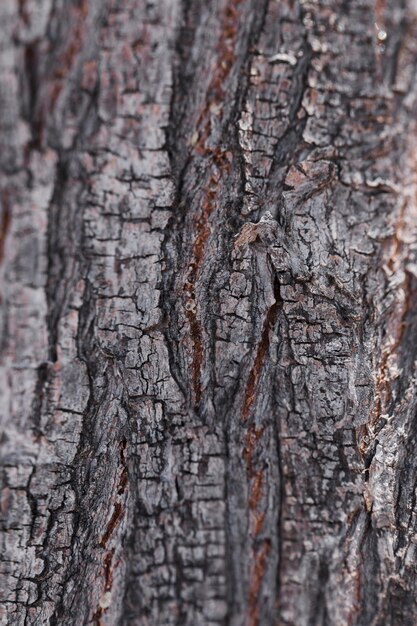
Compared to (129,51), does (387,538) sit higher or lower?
lower

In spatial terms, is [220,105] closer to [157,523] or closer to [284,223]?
[284,223]

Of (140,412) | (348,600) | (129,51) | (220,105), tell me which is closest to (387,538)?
(348,600)

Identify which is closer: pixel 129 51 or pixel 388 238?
pixel 129 51

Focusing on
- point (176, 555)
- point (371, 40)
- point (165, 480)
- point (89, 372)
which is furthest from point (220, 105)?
point (176, 555)

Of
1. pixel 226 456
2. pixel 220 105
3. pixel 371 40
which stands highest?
pixel 371 40

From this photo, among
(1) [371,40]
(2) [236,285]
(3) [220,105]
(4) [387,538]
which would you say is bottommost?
(4) [387,538]

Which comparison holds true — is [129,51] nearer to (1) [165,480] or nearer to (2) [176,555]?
(1) [165,480]
